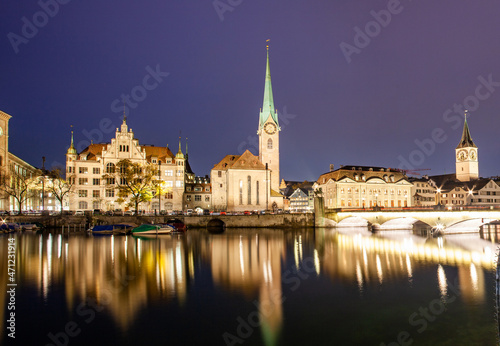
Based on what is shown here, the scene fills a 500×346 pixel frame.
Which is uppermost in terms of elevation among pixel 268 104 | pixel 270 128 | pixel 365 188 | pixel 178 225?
pixel 268 104

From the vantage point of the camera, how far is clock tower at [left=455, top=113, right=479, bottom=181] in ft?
459

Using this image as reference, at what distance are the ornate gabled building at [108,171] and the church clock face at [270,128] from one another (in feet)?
85.1

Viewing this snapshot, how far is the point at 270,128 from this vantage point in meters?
97.1

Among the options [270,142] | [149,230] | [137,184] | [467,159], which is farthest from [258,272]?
[467,159]

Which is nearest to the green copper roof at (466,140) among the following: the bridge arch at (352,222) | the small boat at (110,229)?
the bridge arch at (352,222)

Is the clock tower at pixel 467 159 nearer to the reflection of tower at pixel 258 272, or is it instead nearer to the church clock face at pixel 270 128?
the church clock face at pixel 270 128

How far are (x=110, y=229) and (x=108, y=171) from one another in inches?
797

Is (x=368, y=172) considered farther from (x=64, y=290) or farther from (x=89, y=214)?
(x=64, y=290)

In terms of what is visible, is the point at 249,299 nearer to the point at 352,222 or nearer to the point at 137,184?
the point at 137,184

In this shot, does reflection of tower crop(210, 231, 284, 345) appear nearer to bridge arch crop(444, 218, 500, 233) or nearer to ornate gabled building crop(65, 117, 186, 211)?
bridge arch crop(444, 218, 500, 233)

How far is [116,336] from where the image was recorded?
48.4 feet

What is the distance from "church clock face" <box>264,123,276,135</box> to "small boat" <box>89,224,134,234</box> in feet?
151

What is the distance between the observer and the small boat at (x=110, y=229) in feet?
193

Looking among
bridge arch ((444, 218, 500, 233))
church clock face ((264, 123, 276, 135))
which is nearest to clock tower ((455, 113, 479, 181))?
church clock face ((264, 123, 276, 135))
